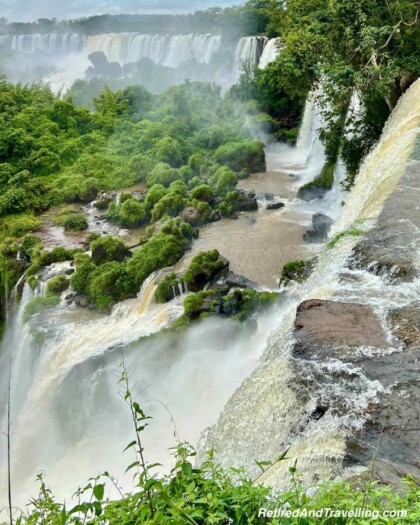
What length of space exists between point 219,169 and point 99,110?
41.1ft

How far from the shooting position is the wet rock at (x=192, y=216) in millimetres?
14930

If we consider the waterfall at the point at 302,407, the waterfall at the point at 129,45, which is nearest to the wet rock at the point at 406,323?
the waterfall at the point at 302,407

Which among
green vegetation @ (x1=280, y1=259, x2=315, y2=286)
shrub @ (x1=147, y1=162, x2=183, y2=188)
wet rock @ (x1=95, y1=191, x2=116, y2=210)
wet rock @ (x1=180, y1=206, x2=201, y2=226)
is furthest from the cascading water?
green vegetation @ (x1=280, y1=259, x2=315, y2=286)

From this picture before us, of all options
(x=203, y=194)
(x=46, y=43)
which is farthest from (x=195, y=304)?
(x=46, y=43)

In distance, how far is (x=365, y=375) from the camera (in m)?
4.47

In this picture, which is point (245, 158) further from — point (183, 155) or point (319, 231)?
point (319, 231)

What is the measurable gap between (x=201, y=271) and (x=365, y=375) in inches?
268

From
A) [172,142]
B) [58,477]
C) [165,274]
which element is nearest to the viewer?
[58,477]

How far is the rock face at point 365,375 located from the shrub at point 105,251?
28.1 feet

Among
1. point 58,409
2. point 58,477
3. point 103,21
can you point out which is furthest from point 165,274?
point 103,21

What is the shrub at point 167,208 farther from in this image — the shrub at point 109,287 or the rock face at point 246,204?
the shrub at point 109,287

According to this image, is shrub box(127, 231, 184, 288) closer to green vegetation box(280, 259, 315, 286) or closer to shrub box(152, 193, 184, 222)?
shrub box(152, 193, 184, 222)

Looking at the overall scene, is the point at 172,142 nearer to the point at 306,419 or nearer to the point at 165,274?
the point at 165,274

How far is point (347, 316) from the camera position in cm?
523
